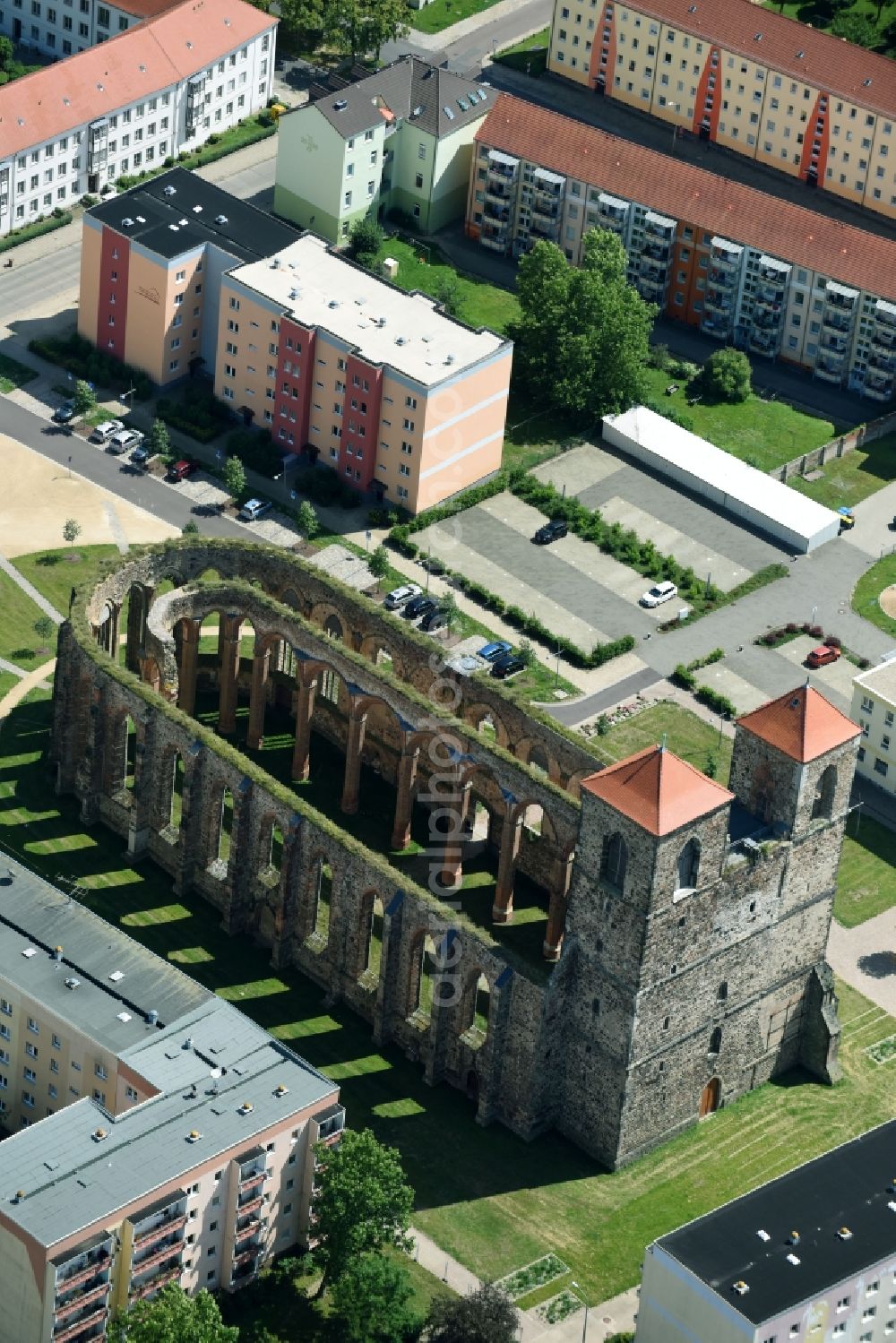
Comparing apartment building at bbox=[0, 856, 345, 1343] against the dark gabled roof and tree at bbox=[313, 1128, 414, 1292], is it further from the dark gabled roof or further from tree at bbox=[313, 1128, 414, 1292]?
the dark gabled roof

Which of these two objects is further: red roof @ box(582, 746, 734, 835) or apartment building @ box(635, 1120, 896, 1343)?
red roof @ box(582, 746, 734, 835)

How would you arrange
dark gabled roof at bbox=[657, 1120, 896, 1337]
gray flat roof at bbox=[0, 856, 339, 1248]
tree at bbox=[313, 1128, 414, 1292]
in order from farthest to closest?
tree at bbox=[313, 1128, 414, 1292], dark gabled roof at bbox=[657, 1120, 896, 1337], gray flat roof at bbox=[0, 856, 339, 1248]

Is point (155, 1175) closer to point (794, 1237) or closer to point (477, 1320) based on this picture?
point (477, 1320)

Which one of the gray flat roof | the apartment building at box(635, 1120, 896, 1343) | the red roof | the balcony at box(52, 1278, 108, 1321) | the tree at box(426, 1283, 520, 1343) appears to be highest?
the red roof

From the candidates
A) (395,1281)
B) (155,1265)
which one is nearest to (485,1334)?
(395,1281)

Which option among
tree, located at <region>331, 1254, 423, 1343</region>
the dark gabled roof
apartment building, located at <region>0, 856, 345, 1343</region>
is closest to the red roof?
the dark gabled roof

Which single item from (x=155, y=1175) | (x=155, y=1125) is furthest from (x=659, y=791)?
(x=155, y=1175)

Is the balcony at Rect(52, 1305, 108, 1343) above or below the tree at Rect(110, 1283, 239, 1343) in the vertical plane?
below

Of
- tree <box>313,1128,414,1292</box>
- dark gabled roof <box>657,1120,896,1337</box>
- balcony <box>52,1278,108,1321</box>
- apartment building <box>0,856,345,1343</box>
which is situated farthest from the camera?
tree <box>313,1128,414,1292</box>
